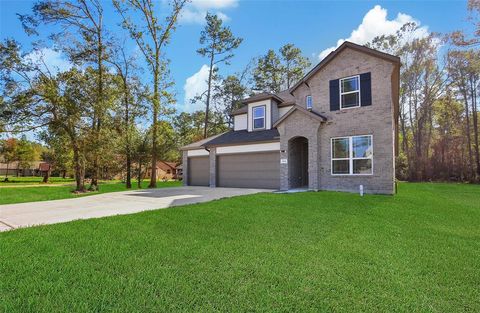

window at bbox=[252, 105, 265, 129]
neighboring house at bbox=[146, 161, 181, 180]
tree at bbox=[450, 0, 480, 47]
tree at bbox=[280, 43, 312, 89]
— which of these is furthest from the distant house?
tree at bbox=[450, 0, 480, 47]

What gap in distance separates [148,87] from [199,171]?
7.69 meters

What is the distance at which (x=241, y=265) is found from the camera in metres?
3.54

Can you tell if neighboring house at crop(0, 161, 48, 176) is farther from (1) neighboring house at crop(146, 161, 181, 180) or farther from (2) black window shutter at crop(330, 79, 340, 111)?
(2) black window shutter at crop(330, 79, 340, 111)

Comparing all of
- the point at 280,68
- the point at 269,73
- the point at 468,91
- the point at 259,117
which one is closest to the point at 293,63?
the point at 280,68

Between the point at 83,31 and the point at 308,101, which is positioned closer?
the point at 308,101

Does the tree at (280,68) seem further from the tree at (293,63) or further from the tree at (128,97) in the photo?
the tree at (128,97)

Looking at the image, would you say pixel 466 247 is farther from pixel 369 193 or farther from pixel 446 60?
pixel 446 60

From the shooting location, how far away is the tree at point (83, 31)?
48.4 feet

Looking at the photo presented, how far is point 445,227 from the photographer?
5801 millimetres

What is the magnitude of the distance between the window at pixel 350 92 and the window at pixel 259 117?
5.37 metres

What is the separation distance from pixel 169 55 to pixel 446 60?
2787 cm

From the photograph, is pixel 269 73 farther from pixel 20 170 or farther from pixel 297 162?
pixel 20 170

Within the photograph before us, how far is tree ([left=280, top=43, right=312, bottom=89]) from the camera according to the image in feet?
98.0

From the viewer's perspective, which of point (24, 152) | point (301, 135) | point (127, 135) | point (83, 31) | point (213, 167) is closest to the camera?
point (301, 135)
